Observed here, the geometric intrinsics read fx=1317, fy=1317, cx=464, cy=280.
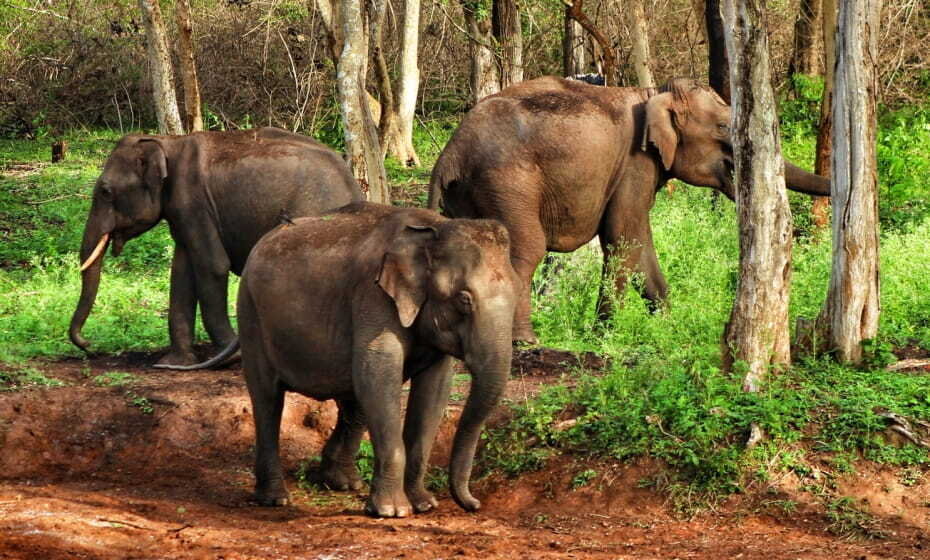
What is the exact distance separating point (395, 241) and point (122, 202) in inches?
163

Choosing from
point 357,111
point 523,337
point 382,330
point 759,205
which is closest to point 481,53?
point 357,111

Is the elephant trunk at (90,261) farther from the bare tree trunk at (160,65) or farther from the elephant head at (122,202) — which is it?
the bare tree trunk at (160,65)

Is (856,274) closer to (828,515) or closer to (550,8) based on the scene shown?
(828,515)

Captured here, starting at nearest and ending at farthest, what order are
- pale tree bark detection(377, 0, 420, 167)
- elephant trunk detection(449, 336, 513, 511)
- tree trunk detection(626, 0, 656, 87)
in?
elephant trunk detection(449, 336, 513, 511)
tree trunk detection(626, 0, 656, 87)
pale tree bark detection(377, 0, 420, 167)

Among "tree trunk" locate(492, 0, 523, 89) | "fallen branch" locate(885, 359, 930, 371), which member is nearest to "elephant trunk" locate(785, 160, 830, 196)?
"fallen branch" locate(885, 359, 930, 371)

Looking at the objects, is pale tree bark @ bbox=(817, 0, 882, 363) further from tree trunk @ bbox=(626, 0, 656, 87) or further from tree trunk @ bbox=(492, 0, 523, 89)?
tree trunk @ bbox=(492, 0, 523, 89)

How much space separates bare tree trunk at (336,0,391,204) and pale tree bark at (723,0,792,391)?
4.89 metres

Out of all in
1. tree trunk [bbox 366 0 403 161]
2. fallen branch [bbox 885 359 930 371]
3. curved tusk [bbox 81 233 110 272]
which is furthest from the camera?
tree trunk [bbox 366 0 403 161]

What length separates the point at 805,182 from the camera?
10.9 metres

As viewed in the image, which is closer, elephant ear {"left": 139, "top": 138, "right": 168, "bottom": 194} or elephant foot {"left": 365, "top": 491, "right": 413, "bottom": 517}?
elephant foot {"left": 365, "top": 491, "right": 413, "bottom": 517}

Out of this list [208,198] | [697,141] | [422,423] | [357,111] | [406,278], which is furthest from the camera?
[357,111]

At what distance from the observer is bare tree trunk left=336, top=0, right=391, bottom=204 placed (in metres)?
12.0

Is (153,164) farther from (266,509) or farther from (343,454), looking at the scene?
(266,509)

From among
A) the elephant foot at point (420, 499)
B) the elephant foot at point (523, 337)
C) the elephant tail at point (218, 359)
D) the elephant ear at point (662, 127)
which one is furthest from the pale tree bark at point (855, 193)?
the elephant tail at point (218, 359)
